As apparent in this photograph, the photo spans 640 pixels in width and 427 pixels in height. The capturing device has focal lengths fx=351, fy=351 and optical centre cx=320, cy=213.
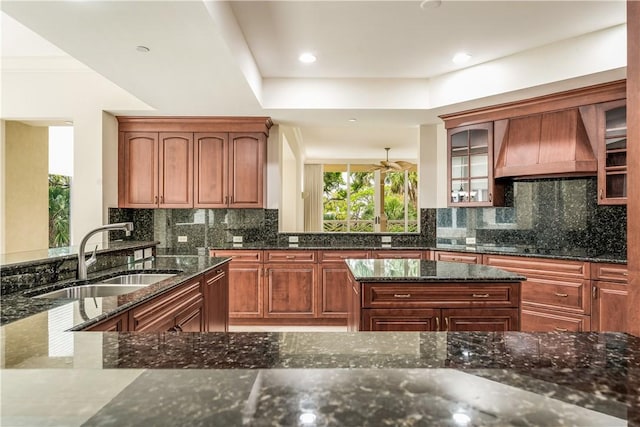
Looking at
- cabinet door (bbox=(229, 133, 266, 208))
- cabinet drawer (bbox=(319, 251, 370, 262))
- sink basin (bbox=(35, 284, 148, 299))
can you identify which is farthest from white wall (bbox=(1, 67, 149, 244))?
cabinet drawer (bbox=(319, 251, 370, 262))

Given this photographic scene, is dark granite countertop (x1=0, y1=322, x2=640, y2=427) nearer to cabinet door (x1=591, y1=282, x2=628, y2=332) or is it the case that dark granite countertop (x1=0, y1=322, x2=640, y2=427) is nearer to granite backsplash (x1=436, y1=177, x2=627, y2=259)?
cabinet door (x1=591, y1=282, x2=628, y2=332)

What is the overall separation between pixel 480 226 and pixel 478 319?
2364 millimetres

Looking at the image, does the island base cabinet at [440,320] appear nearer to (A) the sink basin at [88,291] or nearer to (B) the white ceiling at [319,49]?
(A) the sink basin at [88,291]

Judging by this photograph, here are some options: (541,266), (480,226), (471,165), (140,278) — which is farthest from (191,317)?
(480,226)

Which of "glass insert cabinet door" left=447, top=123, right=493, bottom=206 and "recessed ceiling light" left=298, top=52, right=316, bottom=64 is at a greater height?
"recessed ceiling light" left=298, top=52, right=316, bottom=64

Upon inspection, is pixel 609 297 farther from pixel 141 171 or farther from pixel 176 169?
pixel 141 171

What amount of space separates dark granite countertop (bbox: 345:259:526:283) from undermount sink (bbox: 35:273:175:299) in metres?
1.32

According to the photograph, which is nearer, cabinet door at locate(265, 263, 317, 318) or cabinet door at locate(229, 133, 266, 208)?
cabinet door at locate(265, 263, 317, 318)

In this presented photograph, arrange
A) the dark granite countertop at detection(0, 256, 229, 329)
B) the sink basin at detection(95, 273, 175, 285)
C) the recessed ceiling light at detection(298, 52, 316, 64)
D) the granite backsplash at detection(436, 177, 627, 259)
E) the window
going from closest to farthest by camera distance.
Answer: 1. the dark granite countertop at detection(0, 256, 229, 329)
2. the sink basin at detection(95, 273, 175, 285)
3. the recessed ceiling light at detection(298, 52, 316, 64)
4. the granite backsplash at detection(436, 177, 627, 259)
5. the window

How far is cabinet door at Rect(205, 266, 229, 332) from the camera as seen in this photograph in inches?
103

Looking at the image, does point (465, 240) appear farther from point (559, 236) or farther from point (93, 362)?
point (93, 362)

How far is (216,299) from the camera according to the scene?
282 centimetres

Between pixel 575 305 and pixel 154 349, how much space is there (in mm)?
3411

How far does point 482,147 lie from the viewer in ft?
12.8
